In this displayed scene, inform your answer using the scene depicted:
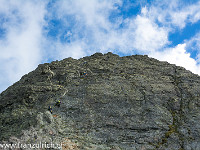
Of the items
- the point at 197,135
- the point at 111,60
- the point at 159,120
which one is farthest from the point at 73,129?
the point at 111,60

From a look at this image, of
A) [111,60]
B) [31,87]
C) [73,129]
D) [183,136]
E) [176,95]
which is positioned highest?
[111,60]

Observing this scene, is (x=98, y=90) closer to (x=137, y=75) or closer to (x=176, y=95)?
(x=137, y=75)

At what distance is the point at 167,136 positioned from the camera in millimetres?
27578

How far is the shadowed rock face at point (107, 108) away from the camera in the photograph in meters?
26.2

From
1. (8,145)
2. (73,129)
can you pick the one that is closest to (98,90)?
(73,129)

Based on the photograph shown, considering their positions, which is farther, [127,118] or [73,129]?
[127,118]

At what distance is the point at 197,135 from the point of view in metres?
27.7

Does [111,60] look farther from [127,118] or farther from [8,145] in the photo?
[8,145]

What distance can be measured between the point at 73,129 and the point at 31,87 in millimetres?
15844

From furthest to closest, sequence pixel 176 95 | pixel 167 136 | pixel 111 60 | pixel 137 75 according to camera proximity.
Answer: pixel 111 60 < pixel 137 75 < pixel 176 95 < pixel 167 136

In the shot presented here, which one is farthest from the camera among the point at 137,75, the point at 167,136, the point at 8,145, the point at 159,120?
the point at 137,75

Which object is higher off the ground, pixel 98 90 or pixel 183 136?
pixel 98 90

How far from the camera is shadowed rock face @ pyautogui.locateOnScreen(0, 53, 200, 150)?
85.8ft

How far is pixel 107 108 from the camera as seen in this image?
32.9 m
